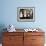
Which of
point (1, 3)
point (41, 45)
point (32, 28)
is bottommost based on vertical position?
point (41, 45)

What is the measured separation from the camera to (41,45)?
398 cm

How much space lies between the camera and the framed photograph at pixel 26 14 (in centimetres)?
443

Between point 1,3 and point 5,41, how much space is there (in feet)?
4.19

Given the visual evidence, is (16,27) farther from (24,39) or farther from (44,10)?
(44,10)

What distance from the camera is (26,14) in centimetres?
446

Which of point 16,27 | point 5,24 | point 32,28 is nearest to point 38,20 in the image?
point 32,28

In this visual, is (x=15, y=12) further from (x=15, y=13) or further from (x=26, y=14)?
(x=26, y=14)

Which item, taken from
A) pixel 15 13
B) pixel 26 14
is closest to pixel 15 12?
pixel 15 13

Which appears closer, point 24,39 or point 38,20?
point 24,39

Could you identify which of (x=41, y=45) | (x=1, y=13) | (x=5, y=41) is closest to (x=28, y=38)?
(x=41, y=45)

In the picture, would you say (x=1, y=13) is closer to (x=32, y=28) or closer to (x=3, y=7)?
(x=3, y=7)

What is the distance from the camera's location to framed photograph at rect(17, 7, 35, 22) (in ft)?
14.5

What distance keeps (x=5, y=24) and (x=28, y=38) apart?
99 cm

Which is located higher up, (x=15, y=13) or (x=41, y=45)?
(x=15, y=13)
